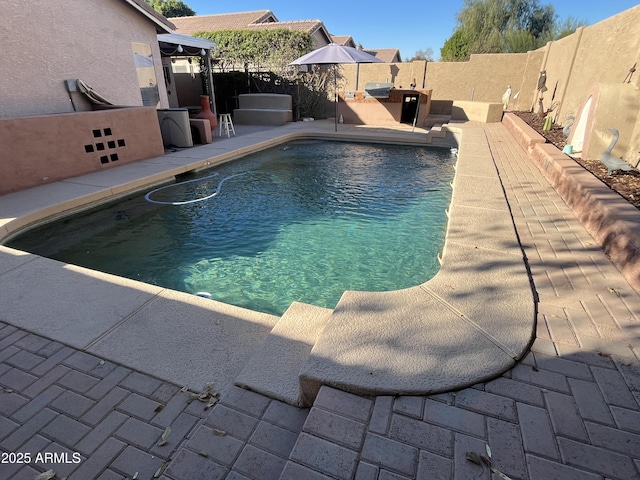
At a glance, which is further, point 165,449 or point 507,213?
point 507,213

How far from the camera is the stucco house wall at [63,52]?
5.98 m

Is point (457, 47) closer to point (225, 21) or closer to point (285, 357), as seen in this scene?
point (225, 21)

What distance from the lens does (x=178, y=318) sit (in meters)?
2.39

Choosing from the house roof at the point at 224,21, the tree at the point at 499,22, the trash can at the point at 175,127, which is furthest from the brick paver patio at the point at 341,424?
the tree at the point at 499,22

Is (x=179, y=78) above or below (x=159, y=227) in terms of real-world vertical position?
above

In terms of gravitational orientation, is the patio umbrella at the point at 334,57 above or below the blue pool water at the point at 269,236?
above

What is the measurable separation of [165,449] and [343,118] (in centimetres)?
1342

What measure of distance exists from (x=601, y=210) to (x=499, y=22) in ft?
92.5

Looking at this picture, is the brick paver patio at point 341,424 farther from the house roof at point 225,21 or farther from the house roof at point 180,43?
the house roof at point 225,21

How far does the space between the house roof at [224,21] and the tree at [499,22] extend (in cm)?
1420

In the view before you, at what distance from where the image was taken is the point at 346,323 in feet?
6.60

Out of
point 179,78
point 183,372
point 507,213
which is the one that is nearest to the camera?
point 183,372

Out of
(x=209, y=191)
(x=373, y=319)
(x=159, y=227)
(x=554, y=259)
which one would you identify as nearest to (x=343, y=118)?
(x=209, y=191)

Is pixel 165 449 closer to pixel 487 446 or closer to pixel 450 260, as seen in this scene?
pixel 487 446
